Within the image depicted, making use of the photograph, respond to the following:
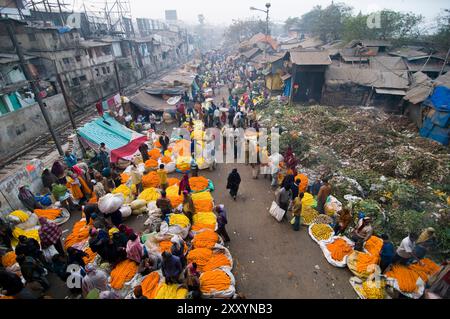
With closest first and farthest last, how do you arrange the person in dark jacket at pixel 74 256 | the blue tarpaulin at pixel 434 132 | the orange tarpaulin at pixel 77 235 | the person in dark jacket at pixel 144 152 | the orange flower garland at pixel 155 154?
1. the person in dark jacket at pixel 74 256
2. the orange tarpaulin at pixel 77 235
3. the blue tarpaulin at pixel 434 132
4. the person in dark jacket at pixel 144 152
5. the orange flower garland at pixel 155 154

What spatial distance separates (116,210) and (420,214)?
9.07m

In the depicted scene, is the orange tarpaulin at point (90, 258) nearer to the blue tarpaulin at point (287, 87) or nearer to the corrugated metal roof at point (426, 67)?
the blue tarpaulin at point (287, 87)

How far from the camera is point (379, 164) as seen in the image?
9570 millimetres

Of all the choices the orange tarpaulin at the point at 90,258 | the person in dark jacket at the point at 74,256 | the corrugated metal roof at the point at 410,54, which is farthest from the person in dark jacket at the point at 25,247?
the corrugated metal roof at the point at 410,54

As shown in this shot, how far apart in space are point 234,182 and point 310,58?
13.4 m

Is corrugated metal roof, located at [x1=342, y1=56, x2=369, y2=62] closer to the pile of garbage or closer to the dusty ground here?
the pile of garbage

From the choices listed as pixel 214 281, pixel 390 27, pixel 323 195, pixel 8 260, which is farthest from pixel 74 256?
pixel 390 27

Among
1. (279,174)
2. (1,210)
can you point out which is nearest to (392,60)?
(279,174)

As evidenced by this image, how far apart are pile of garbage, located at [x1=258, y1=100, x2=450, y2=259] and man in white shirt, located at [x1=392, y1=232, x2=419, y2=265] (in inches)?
40.3

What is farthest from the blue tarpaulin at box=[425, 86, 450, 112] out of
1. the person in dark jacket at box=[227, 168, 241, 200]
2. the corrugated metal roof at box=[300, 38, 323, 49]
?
the corrugated metal roof at box=[300, 38, 323, 49]

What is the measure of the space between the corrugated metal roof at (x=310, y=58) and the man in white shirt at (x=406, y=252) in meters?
14.1

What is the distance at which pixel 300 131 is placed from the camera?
13.4m

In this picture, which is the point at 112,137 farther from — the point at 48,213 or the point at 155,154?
the point at 48,213

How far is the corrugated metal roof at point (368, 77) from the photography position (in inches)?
610
